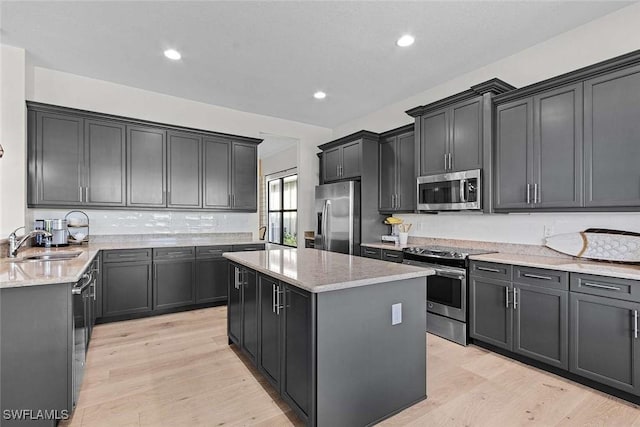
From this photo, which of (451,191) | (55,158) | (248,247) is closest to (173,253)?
(248,247)

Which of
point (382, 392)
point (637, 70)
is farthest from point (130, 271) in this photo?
point (637, 70)

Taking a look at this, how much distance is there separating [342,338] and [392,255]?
94.0 inches

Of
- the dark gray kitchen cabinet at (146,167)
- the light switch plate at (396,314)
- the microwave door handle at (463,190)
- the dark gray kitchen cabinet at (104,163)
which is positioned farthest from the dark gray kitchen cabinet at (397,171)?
the dark gray kitchen cabinet at (104,163)

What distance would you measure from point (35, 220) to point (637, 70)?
6030 mm

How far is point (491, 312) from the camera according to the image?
292cm

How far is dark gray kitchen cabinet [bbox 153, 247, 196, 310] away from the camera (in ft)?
12.8

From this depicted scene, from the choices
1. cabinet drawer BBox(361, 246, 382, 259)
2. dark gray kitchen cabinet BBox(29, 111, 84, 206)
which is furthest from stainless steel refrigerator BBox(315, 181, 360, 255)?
dark gray kitchen cabinet BBox(29, 111, 84, 206)

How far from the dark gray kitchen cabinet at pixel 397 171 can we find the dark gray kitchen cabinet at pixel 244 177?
200cm

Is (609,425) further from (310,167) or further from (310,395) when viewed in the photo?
(310,167)

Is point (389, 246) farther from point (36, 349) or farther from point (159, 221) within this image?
point (36, 349)

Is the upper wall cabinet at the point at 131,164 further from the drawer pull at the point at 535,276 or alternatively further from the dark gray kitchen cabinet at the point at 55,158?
the drawer pull at the point at 535,276

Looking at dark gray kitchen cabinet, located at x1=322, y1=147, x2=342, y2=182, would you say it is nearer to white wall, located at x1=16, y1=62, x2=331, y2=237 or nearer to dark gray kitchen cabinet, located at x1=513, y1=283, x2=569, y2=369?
white wall, located at x1=16, y1=62, x2=331, y2=237

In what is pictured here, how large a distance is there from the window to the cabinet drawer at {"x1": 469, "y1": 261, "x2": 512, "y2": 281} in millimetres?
4518

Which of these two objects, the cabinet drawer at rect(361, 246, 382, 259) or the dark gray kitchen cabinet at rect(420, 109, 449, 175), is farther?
the cabinet drawer at rect(361, 246, 382, 259)
